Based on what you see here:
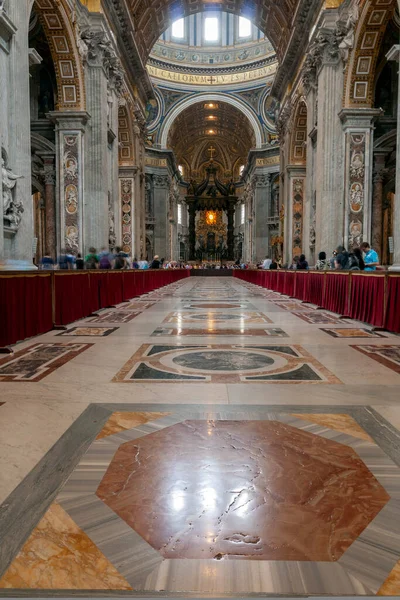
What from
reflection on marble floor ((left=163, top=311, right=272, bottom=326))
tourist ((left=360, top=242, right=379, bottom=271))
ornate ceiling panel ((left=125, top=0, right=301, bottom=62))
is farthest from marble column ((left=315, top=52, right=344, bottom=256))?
ornate ceiling panel ((left=125, top=0, right=301, bottom=62))

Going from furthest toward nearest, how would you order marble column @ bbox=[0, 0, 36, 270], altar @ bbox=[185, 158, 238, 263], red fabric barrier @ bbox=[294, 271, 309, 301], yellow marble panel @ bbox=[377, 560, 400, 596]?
altar @ bbox=[185, 158, 238, 263], red fabric barrier @ bbox=[294, 271, 309, 301], marble column @ bbox=[0, 0, 36, 270], yellow marble panel @ bbox=[377, 560, 400, 596]

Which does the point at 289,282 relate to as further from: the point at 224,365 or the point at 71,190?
the point at 224,365

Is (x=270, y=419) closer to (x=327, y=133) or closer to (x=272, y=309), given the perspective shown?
(x=272, y=309)

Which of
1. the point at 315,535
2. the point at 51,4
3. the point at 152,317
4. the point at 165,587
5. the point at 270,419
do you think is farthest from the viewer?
the point at 51,4

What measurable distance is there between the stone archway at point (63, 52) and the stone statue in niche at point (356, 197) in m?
7.67

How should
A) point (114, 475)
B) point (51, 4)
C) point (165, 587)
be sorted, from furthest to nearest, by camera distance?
point (51, 4), point (114, 475), point (165, 587)

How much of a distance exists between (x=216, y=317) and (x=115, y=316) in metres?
1.61

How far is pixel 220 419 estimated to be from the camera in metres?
2.47

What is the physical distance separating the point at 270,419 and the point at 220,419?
0.26m

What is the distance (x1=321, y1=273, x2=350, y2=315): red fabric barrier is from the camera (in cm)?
750

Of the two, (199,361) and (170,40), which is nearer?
(199,361)

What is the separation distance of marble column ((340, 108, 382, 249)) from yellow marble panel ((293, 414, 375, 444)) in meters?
11.1

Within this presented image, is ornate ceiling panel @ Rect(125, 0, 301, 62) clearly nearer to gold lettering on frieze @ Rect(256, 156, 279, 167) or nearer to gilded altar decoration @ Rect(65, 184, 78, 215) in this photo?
gilded altar decoration @ Rect(65, 184, 78, 215)

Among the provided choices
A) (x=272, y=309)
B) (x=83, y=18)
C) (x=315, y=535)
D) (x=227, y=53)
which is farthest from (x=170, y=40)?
(x=315, y=535)
